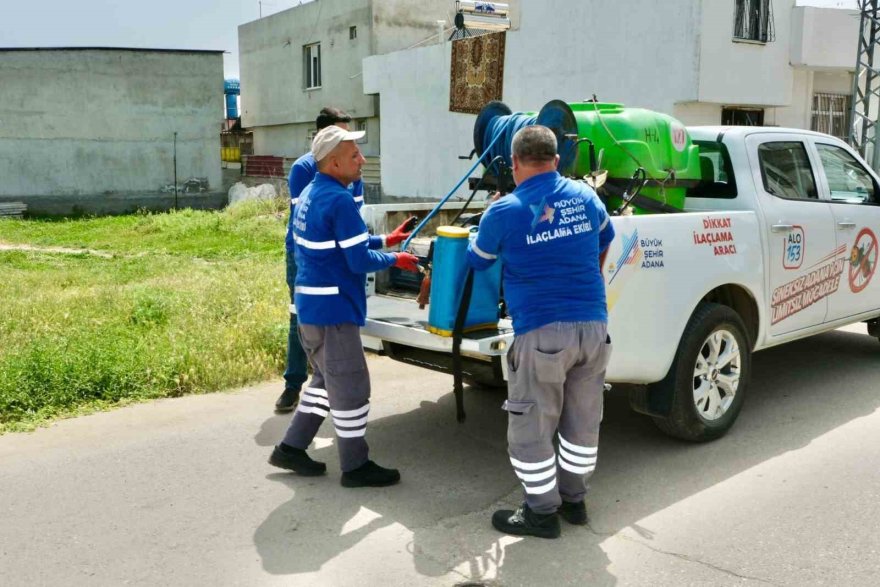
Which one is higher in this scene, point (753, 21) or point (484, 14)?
point (484, 14)

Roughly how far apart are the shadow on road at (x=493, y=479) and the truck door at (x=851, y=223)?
26.4 inches

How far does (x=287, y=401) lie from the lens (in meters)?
6.16

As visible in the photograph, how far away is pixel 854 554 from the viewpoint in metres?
3.94

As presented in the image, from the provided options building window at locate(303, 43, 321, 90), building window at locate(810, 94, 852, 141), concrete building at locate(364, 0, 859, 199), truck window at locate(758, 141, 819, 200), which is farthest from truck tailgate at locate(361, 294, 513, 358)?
building window at locate(303, 43, 321, 90)

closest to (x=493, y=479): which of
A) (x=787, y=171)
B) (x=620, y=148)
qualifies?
(x=620, y=148)

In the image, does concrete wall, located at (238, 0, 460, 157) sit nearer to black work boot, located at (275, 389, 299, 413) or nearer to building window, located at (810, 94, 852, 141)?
building window, located at (810, 94, 852, 141)

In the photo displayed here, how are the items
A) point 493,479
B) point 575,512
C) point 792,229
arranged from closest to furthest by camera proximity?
point 575,512 → point 493,479 → point 792,229

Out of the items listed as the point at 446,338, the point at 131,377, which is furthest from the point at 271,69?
the point at 446,338

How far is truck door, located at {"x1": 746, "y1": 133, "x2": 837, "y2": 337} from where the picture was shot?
5.66 m

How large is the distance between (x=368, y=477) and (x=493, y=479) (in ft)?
2.26

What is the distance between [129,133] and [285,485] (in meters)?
26.7

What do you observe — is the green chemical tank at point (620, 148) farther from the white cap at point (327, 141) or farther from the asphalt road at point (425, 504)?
the asphalt road at point (425, 504)

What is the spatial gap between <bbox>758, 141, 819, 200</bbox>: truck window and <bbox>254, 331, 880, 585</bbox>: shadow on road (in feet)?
4.79

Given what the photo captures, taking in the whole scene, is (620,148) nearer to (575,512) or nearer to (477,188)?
(477,188)
